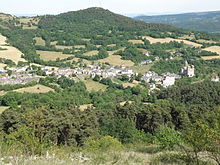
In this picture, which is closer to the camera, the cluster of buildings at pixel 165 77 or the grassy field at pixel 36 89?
the grassy field at pixel 36 89

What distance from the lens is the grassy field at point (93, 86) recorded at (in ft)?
205

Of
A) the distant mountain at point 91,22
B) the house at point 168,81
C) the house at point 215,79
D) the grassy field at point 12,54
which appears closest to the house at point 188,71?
the house at point 168,81

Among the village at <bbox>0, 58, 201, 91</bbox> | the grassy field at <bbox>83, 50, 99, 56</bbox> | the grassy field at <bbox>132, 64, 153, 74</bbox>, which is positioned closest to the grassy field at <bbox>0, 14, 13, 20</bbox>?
the grassy field at <bbox>83, 50, 99, 56</bbox>

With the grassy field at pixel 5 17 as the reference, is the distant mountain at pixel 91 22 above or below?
below

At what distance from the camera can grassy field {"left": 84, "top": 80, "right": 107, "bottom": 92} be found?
62.6m

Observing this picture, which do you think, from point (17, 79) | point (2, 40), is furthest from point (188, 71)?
point (2, 40)

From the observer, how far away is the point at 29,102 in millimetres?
45844

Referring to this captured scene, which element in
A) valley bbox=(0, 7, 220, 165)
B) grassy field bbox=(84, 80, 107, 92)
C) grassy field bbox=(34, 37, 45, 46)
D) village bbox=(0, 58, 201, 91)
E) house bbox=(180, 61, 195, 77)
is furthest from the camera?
grassy field bbox=(34, 37, 45, 46)

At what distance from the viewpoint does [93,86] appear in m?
64.8

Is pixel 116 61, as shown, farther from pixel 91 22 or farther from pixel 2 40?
pixel 91 22

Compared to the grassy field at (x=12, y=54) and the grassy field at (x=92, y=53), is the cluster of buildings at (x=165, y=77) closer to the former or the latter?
the grassy field at (x=92, y=53)

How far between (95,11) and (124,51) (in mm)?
68726

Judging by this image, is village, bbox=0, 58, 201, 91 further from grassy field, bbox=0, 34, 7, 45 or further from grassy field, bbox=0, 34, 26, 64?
grassy field, bbox=0, 34, 7, 45

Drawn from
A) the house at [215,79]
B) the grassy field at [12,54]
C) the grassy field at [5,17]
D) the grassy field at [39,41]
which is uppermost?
the grassy field at [5,17]
